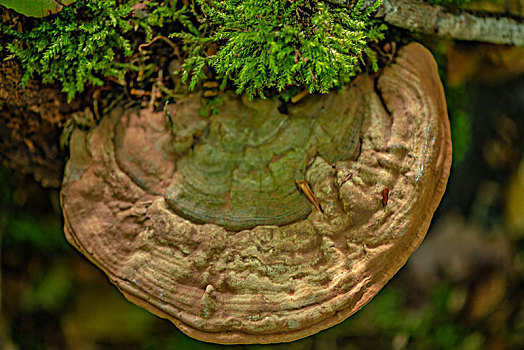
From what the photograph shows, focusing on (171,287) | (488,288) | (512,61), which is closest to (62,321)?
(171,287)

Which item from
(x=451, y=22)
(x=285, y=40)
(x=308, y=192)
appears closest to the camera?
(x=285, y=40)

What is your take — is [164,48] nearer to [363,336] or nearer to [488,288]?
[363,336]

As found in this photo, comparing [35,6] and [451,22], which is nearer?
[35,6]

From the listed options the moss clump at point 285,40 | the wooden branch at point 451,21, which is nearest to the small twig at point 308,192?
the moss clump at point 285,40

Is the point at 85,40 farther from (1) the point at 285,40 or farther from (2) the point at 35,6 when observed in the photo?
(1) the point at 285,40

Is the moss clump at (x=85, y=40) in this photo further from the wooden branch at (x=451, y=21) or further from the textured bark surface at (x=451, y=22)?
the textured bark surface at (x=451, y=22)

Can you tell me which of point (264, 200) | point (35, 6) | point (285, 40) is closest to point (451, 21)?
point (285, 40)
